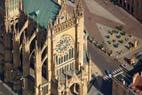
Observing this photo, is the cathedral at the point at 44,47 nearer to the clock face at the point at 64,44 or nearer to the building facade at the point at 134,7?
the clock face at the point at 64,44

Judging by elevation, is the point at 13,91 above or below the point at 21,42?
below

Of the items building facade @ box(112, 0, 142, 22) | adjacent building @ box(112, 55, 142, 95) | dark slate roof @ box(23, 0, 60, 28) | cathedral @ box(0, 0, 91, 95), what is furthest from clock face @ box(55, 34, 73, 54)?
building facade @ box(112, 0, 142, 22)

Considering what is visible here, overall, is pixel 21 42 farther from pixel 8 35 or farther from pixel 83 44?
pixel 83 44

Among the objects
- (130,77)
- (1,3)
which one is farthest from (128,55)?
(1,3)

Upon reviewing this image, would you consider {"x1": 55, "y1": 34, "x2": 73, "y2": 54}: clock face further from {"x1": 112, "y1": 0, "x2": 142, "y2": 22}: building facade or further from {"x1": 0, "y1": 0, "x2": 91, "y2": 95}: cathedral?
{"x1": 112, "y1": 0, "x2": 142, "y2": 22}: building facade

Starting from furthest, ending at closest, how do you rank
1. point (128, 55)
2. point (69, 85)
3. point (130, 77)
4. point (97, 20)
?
1. point (97, 20)
2. point (128, 55)
3. point (130, 77)
4. point (69, 85)

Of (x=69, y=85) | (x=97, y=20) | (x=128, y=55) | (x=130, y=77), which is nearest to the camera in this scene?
(x=69, y=85)

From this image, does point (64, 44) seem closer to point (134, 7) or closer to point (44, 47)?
point (44, 47)
